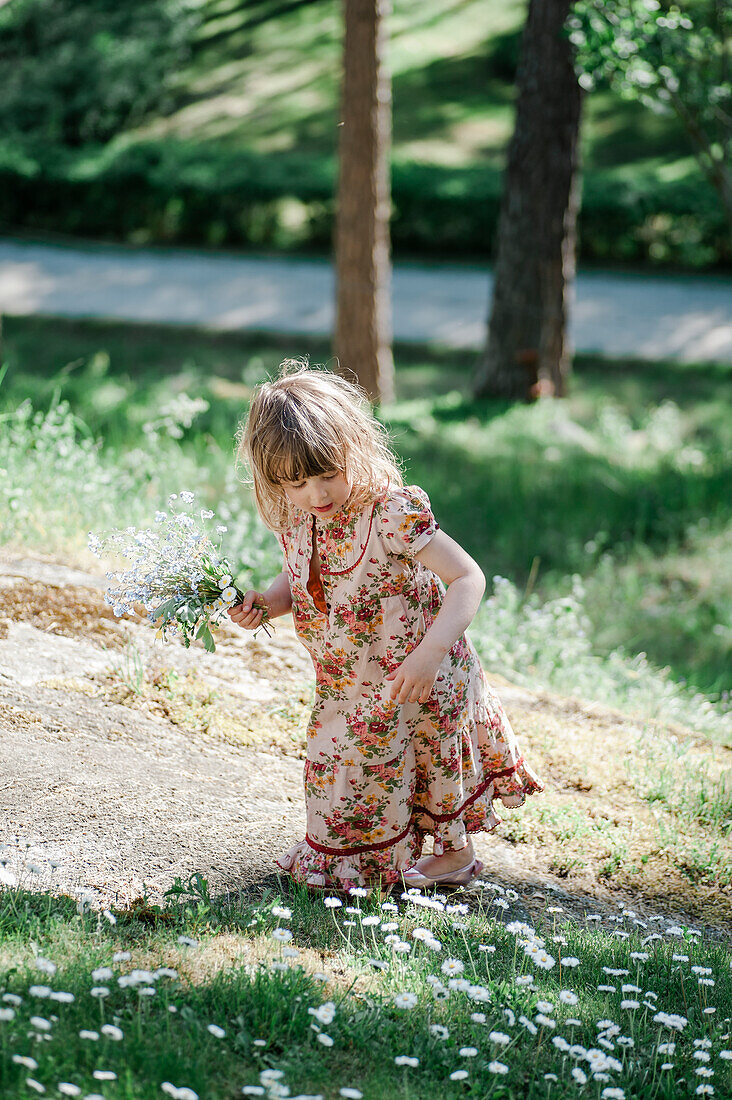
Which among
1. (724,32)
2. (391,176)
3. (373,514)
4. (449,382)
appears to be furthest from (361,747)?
(391,176)

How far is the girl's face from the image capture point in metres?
2.77

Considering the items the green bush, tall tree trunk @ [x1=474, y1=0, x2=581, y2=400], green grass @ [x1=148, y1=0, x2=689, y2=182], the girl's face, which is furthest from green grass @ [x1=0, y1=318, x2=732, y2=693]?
the green bush

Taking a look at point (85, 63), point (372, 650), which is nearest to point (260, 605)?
point (372, 650)

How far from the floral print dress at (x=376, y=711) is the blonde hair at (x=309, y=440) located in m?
0.10

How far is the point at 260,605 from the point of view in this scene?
121 inches

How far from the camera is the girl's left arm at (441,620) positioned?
108 inches

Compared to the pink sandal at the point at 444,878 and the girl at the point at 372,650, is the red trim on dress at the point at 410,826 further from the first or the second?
the pink sandal at the point at 444,878

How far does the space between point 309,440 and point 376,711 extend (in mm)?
793

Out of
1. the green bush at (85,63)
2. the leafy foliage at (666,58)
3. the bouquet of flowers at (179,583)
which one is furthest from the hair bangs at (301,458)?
the green bush at (85,63)

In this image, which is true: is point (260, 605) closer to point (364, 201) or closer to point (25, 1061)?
point (25, 1061)

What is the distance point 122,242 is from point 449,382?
822 cm

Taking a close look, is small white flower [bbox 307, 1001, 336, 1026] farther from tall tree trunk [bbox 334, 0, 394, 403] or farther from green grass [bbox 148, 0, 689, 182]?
green grass [bbox 148, 0, 689, 182]

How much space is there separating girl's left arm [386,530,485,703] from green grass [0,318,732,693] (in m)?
2.74

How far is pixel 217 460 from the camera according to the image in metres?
7.86
